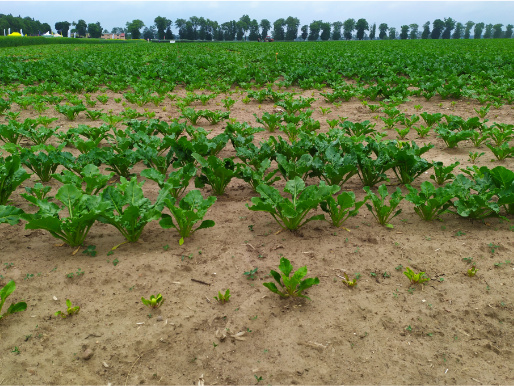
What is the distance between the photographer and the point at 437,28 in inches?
4993

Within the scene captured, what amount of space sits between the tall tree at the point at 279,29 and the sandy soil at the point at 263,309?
5584 inches

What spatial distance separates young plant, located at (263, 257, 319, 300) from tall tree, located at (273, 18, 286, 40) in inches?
5612

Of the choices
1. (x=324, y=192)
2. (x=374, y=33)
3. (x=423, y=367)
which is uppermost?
(x=374, y=33)

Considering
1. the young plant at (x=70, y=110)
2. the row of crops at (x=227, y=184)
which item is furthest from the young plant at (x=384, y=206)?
the young plant at (x=70, y=110)

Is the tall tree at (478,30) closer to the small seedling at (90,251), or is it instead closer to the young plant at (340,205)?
the young plant at (340,205)

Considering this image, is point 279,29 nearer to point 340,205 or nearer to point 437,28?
point 437,28

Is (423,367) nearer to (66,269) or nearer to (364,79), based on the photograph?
(66,269)

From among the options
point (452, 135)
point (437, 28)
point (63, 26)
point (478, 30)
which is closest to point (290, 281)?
point (452, 135)

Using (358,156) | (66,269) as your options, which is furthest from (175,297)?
(358,156)

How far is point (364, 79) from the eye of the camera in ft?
43.9

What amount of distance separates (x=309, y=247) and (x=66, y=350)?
2.05 metres

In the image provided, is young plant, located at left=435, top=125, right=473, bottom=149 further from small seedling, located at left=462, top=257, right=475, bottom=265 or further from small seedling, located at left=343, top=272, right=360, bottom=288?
small seedling, located at left=343, top=272, right=360, bottom=288

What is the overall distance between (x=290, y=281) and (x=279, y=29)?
147 meters

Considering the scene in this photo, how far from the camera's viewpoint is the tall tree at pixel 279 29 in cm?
13288
